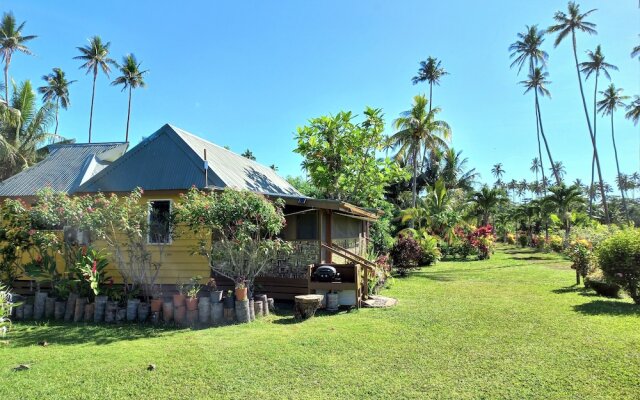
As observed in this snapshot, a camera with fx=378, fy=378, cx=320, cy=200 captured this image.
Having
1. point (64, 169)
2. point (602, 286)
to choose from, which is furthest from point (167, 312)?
point (602, 286)

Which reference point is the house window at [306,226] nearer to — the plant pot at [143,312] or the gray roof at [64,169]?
the plant pot at [143,312]

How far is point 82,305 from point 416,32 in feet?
45.7

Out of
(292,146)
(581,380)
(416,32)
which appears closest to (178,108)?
(292,146)

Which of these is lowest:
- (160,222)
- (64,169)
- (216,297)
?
(216,297)

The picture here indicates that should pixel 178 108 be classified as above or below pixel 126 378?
above

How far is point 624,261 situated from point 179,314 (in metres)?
10.5

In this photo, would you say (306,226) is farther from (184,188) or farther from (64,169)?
(64,169)

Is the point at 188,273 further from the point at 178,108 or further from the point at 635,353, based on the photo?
the point at 178,108

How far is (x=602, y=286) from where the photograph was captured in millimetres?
10438

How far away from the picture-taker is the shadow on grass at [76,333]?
6.69m

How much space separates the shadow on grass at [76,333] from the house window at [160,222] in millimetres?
2375

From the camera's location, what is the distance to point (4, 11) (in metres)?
31.6

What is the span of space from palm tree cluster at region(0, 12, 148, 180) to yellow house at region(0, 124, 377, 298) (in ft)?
15.4

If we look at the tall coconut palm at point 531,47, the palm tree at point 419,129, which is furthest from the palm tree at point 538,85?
the palm tree at point 419,129
